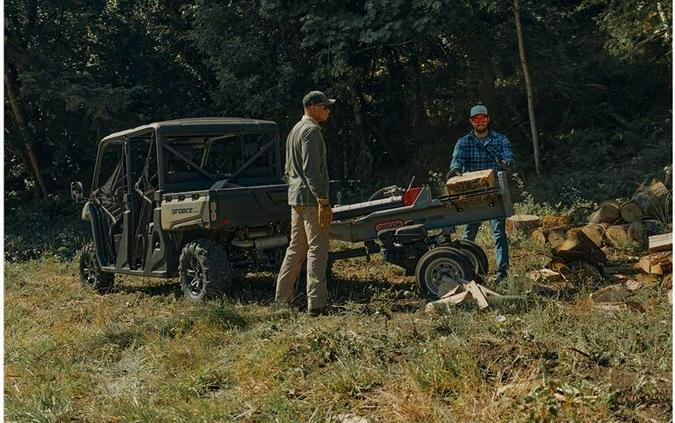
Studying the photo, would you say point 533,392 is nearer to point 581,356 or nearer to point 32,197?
point 581,356

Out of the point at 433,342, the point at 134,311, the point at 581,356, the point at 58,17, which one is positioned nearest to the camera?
the point at 581,356

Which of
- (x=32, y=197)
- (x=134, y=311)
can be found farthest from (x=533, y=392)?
(x=32, y=197)

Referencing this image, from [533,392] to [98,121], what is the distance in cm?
1462

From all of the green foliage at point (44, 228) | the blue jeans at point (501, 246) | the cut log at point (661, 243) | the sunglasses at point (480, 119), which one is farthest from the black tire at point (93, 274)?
the cut log at point (661, 243)

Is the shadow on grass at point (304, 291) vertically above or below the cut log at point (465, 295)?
below

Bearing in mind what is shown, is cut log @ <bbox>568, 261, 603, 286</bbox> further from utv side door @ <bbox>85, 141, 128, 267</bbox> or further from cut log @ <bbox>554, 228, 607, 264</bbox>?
utv side door @ <bbox>85, 141, 128, 267</bbox>

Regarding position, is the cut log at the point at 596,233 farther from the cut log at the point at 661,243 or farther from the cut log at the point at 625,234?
the cut log at the point at 661,243

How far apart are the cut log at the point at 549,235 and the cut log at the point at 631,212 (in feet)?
3.86

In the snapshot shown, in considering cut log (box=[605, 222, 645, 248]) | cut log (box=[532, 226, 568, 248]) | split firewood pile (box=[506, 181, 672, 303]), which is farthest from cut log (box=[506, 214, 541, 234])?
cut log (box=[605, 222, 645, 248])

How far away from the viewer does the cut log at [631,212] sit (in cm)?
1044

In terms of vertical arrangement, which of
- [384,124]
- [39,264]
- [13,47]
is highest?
[13,47]

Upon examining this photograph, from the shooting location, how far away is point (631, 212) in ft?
34.5

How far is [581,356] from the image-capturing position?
14.5 ft

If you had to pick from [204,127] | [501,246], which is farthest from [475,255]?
[204,127]
